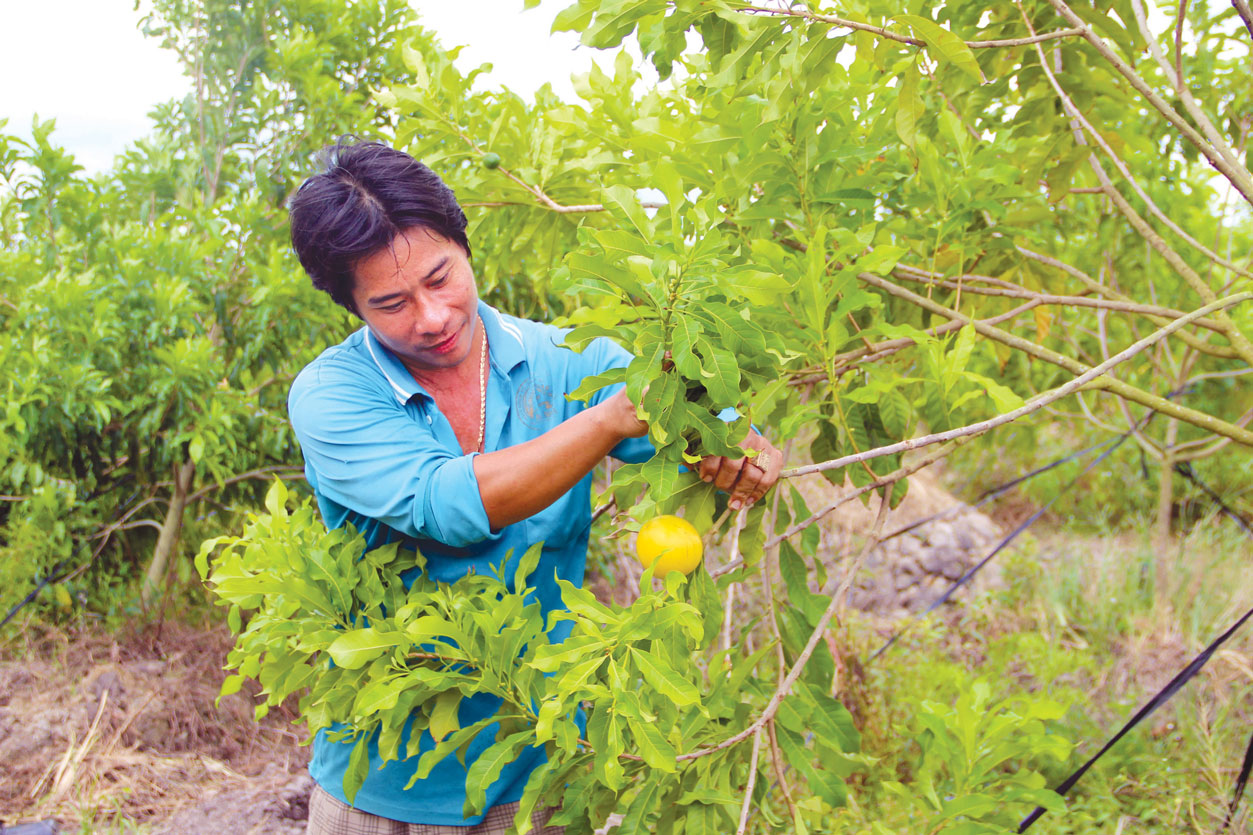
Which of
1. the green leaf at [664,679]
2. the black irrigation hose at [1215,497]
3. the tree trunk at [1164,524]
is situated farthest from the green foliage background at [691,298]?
the black irrigation hose at [1215,497]

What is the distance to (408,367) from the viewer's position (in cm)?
179

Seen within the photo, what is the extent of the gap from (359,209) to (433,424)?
44 centimetres

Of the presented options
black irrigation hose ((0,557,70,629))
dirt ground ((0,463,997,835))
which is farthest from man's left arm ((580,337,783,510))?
black irrigation hose ((0,557,70,629))

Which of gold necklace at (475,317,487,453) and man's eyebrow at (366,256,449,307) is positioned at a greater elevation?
man's eyebrow at (366,256,449,307)

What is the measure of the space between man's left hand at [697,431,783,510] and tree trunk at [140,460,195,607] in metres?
3.44

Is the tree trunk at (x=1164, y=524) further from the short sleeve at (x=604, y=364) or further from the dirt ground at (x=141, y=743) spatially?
the dirt ground at (x=141, y=743)

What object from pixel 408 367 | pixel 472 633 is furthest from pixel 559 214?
pixel 472 633

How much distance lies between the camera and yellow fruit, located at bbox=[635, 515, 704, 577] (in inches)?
51.7

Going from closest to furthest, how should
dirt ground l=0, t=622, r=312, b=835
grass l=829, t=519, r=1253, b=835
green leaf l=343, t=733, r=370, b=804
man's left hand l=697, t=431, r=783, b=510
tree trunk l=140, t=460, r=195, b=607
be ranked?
man's left hand l=697, t=431, r=783, b=510 → green leaf l=343, t=733, r=370, b=804 → grass l=829, t=519, r=1253, b=835 → dirt ground l=0, t=622, r=312, b=835 → tree trunk l=140, t=460, r=195, b=607

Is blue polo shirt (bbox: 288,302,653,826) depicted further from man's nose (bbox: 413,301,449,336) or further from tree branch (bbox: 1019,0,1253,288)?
tree branch (bbox: 1019,0,1253,288)

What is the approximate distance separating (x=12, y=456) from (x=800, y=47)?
3741 mm

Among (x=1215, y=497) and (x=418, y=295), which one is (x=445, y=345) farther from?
(x=1215, y=497)

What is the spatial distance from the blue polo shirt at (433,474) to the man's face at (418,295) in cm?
9

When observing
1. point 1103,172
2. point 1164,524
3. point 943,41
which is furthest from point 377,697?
point 1164,524
